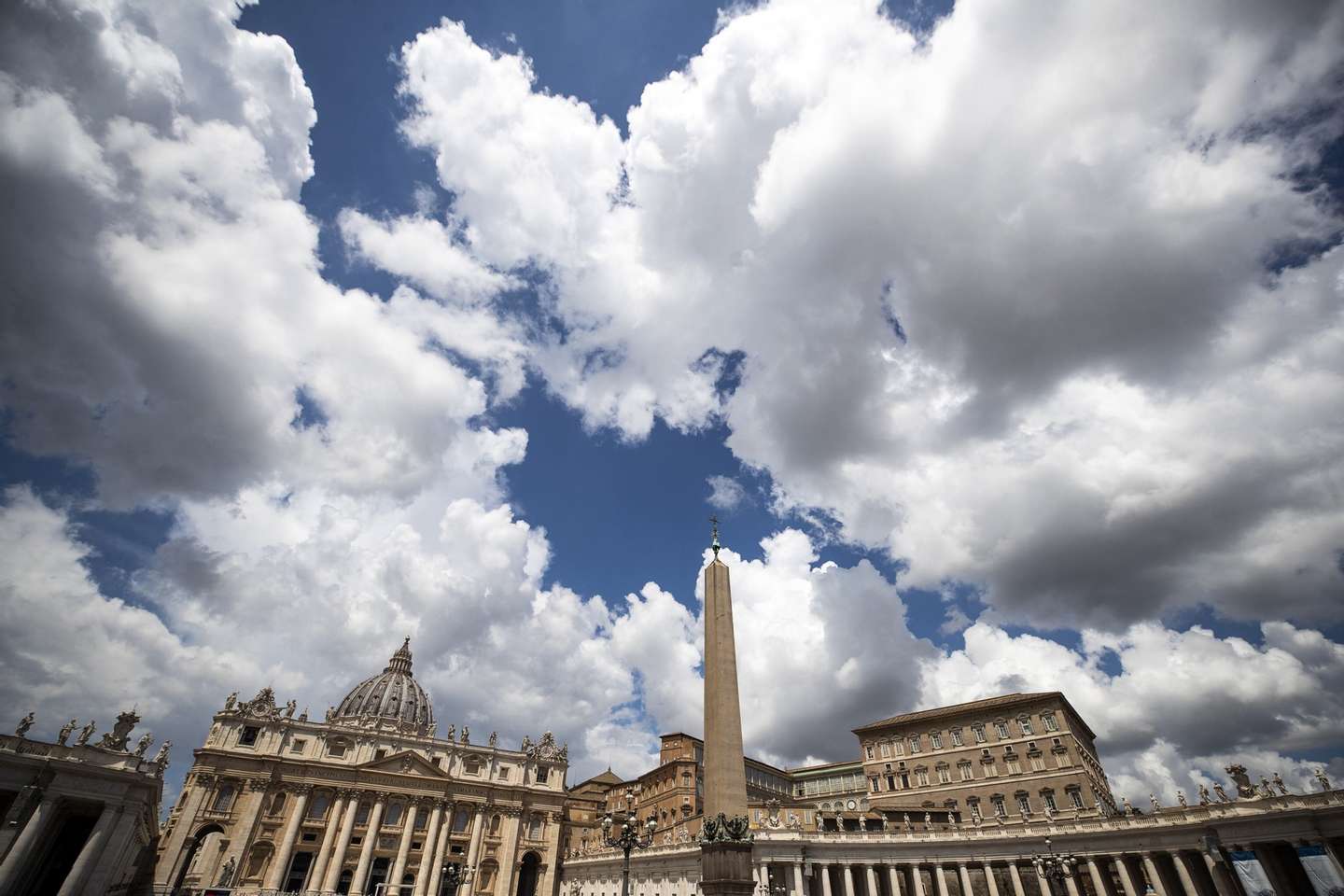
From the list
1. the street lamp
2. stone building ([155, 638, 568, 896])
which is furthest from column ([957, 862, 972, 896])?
stone building ([155, 638, 568, 896])

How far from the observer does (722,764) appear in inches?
767

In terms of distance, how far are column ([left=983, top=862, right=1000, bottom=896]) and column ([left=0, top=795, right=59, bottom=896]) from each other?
5068 cm

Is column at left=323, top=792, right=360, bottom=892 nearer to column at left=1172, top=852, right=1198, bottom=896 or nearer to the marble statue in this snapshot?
the marble statue

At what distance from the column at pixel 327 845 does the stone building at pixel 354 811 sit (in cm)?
9

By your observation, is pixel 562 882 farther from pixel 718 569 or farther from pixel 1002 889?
pixel 718 569

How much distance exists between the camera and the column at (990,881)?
4206cm

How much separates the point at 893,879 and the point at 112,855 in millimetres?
44785

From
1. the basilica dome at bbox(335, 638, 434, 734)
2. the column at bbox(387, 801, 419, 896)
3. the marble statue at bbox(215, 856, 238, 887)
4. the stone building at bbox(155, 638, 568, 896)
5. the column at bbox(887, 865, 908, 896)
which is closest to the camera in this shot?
the column at bbox(887, 865, 908, 896)

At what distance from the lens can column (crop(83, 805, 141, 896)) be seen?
26.0m

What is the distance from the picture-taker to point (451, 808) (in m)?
65.1

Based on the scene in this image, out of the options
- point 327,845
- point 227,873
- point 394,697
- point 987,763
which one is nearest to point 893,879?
point 987,763

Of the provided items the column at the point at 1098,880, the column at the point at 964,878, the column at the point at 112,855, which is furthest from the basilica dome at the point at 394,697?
the column at the point at 1098,880

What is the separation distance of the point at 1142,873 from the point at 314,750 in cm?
6845

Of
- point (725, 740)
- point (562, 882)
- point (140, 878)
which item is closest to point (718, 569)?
point (725, 740)
